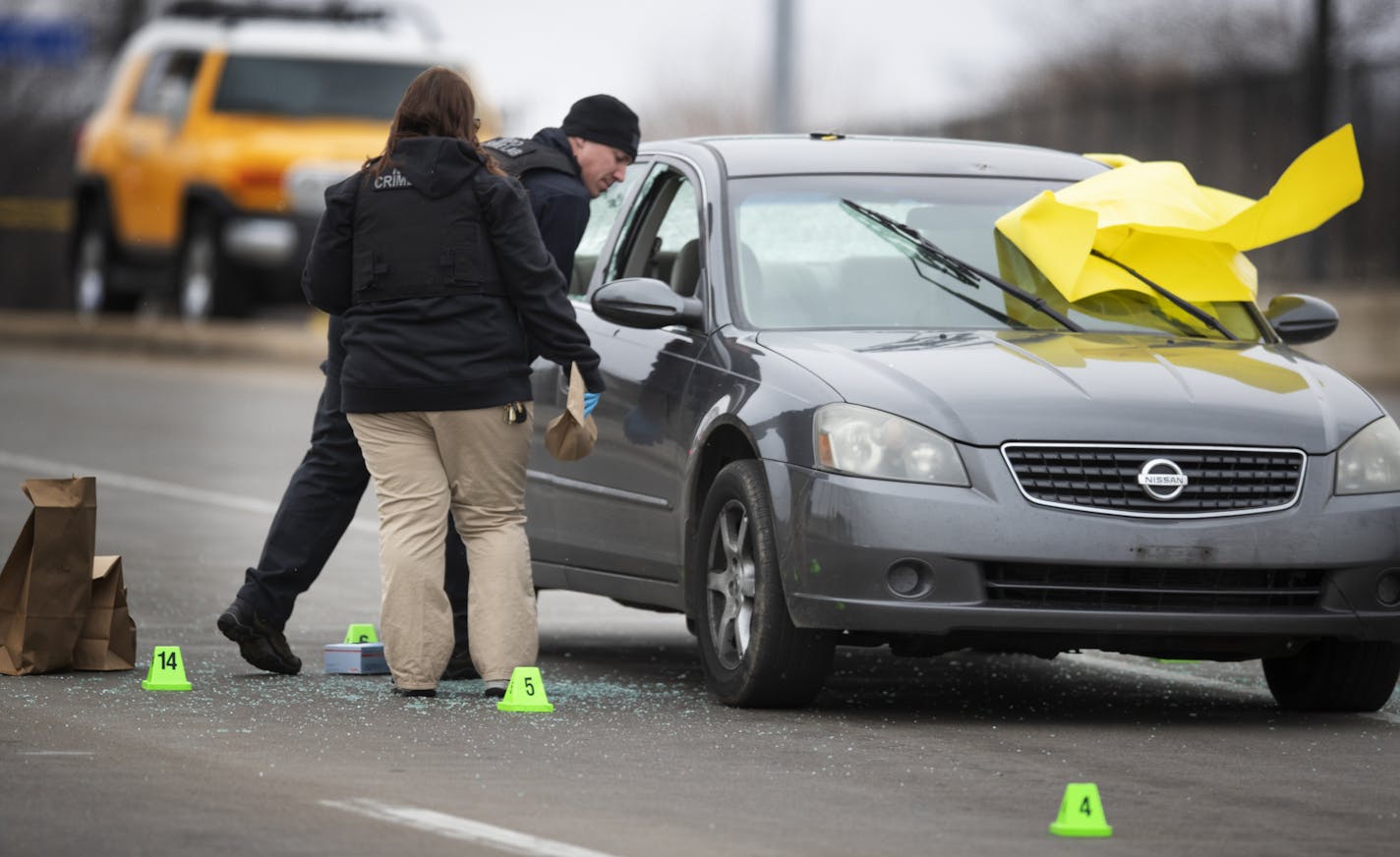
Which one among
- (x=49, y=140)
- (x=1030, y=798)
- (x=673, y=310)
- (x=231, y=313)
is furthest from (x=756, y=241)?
(x=49, y=140)

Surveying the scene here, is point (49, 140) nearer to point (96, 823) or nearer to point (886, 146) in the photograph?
point (886, 146)

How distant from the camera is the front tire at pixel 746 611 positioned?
8.45 metres

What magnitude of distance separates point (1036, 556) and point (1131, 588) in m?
0.30

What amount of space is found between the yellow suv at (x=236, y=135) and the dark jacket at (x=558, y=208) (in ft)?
52.3

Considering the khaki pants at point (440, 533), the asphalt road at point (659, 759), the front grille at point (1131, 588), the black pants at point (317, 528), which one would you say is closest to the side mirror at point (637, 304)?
the khaki pants at point (440, 533)

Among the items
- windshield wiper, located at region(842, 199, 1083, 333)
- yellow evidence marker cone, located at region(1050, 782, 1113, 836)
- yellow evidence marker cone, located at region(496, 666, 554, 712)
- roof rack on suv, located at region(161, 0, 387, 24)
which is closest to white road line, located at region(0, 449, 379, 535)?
windshield wiper, located at region(842, 199, 1083, 333)

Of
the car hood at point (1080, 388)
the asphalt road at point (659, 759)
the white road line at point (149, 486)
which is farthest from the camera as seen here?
the white road line at point (149, 486)

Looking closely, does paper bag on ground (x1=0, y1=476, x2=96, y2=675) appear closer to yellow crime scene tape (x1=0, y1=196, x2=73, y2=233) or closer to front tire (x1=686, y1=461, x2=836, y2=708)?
front tire (x1=686, y1=461, x2=836, y2=708)

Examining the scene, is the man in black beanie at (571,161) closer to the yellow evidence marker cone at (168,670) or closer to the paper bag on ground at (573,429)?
the paper bag on ground at (573,429)

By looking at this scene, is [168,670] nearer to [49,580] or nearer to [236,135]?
[49,580]

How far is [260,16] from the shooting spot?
88.6ft

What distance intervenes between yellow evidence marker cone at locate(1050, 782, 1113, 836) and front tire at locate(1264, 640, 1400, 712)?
7.54ft

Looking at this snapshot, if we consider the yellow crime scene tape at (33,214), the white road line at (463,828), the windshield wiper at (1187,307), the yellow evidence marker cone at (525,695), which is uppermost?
the windshield wiper at (1187,307)

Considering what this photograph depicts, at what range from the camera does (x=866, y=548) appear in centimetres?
816
